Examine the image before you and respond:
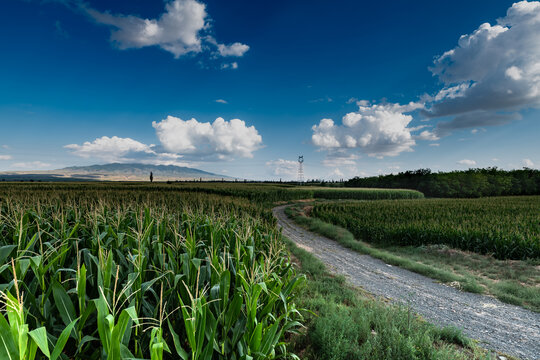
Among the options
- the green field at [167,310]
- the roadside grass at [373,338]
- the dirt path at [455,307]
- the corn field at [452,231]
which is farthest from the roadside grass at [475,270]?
the green field at [167,310]

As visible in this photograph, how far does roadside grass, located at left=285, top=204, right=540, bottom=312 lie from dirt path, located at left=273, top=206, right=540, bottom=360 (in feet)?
1.47

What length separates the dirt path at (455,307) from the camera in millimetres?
5324

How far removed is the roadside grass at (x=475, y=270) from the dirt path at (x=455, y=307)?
449 mm

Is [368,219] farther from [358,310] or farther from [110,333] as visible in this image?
[110,333]

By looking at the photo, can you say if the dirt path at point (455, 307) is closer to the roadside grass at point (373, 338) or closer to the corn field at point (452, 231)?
the roadside grass at point (373, 338)

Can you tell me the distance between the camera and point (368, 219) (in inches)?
728

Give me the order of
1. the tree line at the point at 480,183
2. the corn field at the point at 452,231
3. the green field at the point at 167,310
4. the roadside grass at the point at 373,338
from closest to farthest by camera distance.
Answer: the green field at the point at 167,310, the roadside grass at the point at 373,338, the corn field at the point at 452,231, the tree line at the point at 480,183

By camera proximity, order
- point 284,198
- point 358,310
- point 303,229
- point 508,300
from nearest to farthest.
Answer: point 358,310, point 508,300, point 303,229, point 284,198

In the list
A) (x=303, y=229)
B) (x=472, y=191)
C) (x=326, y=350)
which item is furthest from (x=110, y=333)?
(x=472, y=191)

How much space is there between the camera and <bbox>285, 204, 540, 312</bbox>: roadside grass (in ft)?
26.1

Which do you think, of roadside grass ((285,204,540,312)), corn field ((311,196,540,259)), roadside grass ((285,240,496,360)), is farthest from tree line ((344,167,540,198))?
roadside grass ((285,240,496,360))

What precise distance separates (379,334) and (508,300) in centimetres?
658

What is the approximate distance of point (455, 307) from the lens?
7008mm

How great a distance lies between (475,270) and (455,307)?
16.0 ft
